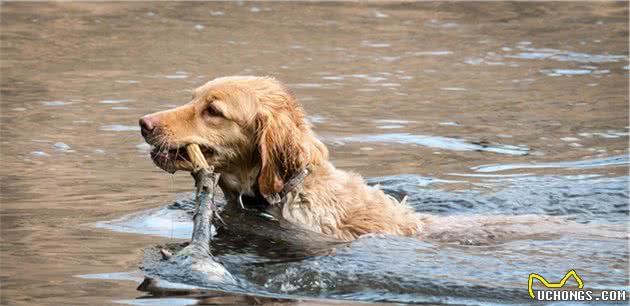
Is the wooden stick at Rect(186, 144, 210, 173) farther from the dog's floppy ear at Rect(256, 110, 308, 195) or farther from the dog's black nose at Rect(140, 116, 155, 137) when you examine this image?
the dog's floppy ear at Rect(256, 110, 308, 195)

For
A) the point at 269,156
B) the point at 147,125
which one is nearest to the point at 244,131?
the point at 269,156

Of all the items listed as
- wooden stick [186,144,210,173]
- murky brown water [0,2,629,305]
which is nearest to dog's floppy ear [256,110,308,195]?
wooden stick [186,144,210,173]

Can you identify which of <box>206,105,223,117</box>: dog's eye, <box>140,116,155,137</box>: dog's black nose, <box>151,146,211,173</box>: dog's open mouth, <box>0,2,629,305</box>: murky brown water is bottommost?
<box>0,2,629,305</box>: murky brown water

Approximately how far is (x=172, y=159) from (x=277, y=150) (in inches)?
29.0

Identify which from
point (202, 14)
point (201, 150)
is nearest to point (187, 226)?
point (201, 150)

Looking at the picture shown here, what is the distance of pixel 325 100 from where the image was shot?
1510 cm

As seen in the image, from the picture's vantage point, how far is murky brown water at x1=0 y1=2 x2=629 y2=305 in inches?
368

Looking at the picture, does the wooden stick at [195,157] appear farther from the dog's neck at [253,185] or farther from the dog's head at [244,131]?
the dog's neck at [253,185]

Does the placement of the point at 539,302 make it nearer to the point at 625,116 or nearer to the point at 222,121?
the point at 222,121

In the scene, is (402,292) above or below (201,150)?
below

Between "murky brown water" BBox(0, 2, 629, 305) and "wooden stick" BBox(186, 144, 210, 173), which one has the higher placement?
"wooden stick" BBox(186, 144, 210, 173)

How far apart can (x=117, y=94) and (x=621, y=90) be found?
6.68 m

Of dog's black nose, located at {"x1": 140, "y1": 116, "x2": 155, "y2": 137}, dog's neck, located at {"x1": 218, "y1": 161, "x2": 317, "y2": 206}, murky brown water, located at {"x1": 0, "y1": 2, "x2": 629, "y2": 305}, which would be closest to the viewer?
dog's black nose, located at {"x1": 140, "y1": 116, "x2": 155, "y2": 137}

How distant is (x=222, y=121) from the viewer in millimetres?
8336
